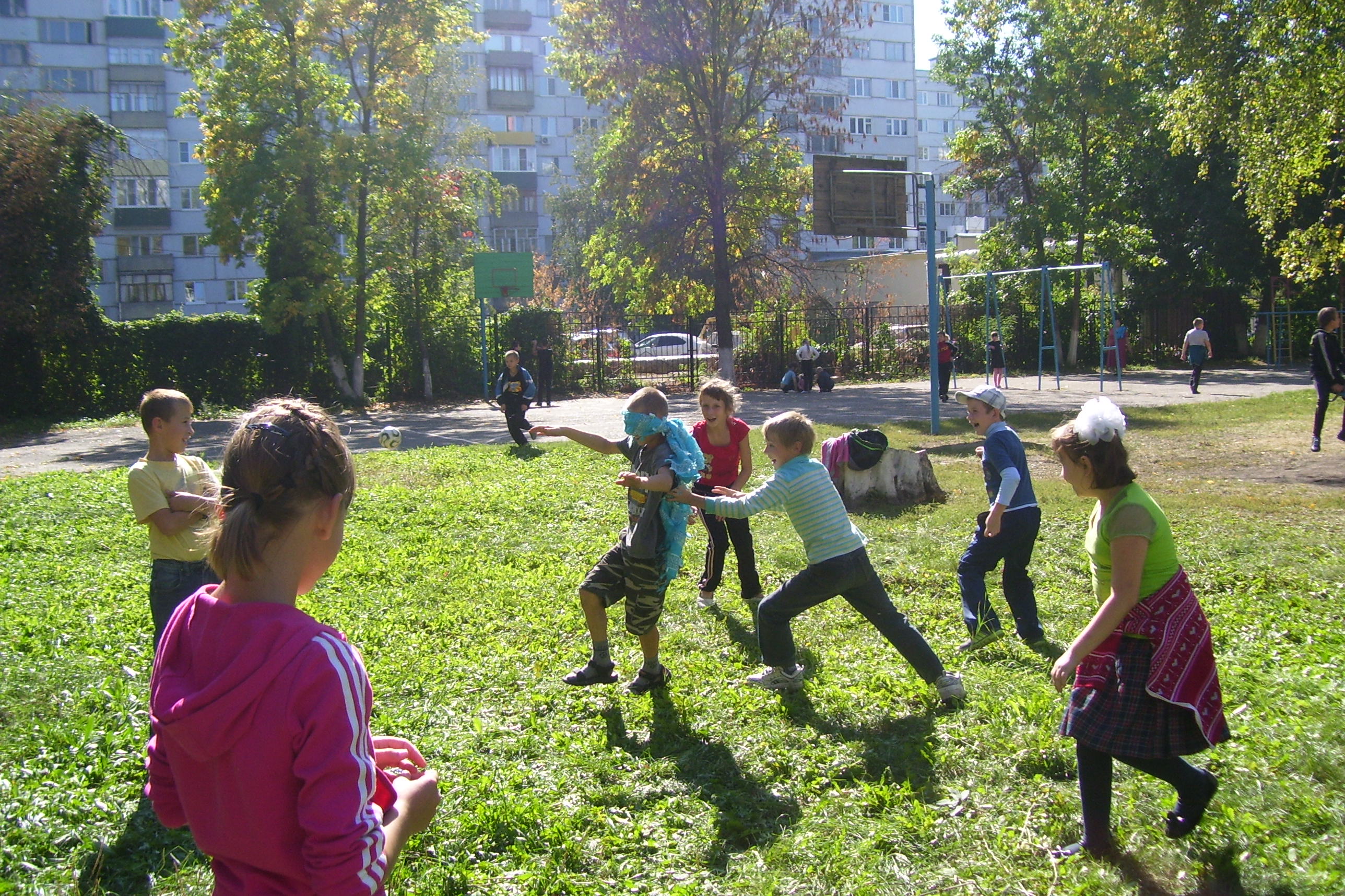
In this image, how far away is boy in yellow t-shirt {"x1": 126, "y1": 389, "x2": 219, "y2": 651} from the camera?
448cm

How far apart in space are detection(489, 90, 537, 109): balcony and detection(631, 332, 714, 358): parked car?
27873 millimetres

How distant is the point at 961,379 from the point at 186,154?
4673cm

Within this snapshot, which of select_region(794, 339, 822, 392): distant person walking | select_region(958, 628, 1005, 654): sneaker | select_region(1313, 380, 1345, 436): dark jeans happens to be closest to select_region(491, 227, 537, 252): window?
select_region(794, 339, 822, 392): distant person walking

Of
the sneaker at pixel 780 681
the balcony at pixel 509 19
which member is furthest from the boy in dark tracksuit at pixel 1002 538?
the balcony at pixel 509 19

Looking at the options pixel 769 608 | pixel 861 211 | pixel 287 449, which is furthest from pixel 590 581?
pixel 861 211

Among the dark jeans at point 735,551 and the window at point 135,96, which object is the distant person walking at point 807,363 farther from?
the window at point 135,96

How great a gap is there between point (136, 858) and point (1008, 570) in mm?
4767

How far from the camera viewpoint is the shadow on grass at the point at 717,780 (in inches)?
156

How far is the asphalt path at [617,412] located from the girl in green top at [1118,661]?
47.1 feet

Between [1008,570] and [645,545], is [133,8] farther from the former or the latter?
[1008,570]

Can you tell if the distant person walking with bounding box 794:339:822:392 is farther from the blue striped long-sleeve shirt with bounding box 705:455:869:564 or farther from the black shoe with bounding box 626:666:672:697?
the blue striped long-sleeve shirt with bounding box 705:455:869:564

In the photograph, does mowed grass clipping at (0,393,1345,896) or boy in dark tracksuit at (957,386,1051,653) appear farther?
boy in dark tracksuit at (957,386,1051,653)

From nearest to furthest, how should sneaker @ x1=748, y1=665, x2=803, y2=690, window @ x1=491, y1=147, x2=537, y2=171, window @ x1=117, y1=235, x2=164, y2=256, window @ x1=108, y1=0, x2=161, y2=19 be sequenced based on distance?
sneaker @ x1=748, y1=665, x2=803, y2=690, window @ x1=108, y1=0, x2=161, y2=19, window @ x1=117, y1=235, x2=164, y2=256, window @ x1=491, y1=147, x2=537, y2=171

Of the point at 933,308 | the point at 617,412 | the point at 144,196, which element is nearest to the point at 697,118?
the point at 617,412
